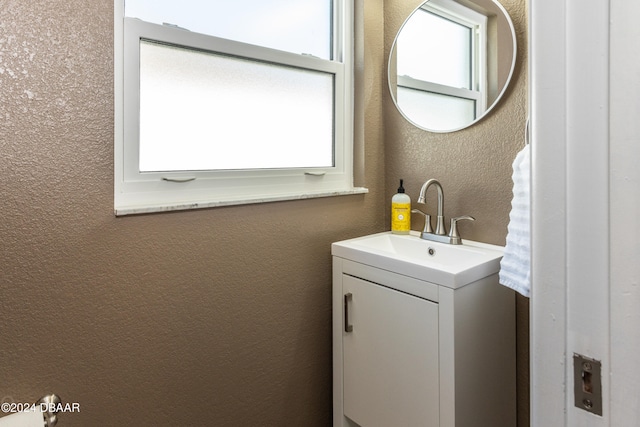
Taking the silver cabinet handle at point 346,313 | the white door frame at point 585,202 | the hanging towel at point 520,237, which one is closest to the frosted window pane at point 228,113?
the silver cabinet handle at point 346,313

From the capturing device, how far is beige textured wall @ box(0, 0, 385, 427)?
996mm

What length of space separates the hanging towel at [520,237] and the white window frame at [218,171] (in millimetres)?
727

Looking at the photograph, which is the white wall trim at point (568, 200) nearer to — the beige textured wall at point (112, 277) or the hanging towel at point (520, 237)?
the hanging towel at point (520, 237)

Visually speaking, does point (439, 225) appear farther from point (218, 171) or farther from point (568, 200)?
point (568, 200)

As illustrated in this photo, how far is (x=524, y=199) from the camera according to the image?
1.02 meters

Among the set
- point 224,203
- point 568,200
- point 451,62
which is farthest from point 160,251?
point 451,62

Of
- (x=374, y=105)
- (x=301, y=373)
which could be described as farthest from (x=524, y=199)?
(x=301, y=373)

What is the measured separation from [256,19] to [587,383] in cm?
147

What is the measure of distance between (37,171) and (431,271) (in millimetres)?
1084

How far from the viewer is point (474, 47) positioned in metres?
1.47

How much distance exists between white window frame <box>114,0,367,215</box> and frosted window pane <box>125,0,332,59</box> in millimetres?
43

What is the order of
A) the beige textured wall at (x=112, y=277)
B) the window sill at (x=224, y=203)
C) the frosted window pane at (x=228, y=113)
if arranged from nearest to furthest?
the beige textured wall at (x=112, y=277)
the window sill at (x=224, y=203)
the frosted window pane at (x=228, y=113)

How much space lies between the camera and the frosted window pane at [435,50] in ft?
4.95

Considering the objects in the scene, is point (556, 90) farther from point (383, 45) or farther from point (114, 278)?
point (383, 45)
